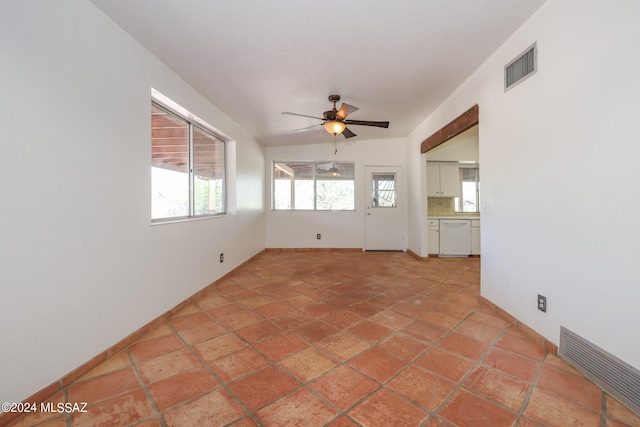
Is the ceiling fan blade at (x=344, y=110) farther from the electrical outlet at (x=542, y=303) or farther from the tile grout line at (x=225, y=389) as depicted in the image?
the tile grout line at (x=225, y=389)

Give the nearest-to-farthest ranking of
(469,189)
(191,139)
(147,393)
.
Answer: (147,393) → (191,139) → (469,189)

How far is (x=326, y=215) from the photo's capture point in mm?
5688

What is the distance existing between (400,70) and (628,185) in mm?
2039

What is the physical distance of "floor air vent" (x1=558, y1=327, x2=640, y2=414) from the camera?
1287 millimetres

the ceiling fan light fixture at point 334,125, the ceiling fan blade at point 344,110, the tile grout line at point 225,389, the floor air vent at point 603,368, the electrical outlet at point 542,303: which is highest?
the ceiling fan blade at point 344,110

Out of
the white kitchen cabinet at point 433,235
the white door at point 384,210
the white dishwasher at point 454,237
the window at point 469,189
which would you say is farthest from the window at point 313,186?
the window at point 469,189

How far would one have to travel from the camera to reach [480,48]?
7.50ft

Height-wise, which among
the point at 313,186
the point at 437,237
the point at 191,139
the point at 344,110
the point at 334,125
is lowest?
the point at 437,237

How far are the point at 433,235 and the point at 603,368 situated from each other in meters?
3.57

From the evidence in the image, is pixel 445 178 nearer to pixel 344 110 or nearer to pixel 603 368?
pixel 344 110

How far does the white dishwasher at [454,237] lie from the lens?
16.0ft

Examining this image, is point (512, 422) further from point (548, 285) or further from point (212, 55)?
point (212, 55)

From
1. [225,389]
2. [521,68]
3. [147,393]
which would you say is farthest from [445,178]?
[147,393]

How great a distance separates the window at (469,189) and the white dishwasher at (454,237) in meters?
0.69
